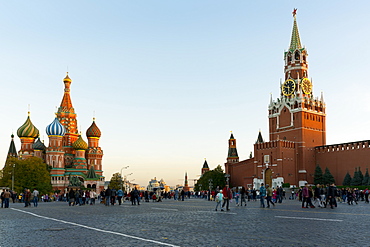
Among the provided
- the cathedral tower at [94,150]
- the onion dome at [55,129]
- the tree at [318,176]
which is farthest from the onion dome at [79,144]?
the tree at [318,176]

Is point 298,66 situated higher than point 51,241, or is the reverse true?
point 298,66

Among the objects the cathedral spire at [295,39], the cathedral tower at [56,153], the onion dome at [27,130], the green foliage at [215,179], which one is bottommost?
the green foliage at [215,179]

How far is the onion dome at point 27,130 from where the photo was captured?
309 feet

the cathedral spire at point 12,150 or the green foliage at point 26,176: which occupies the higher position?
the cathedral spire at point 12,150

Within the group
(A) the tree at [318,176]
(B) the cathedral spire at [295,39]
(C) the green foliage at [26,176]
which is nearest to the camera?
(A) the tree at [318,176]

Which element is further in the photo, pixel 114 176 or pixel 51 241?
pixel 114 176

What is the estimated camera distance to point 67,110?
99750 millimetres

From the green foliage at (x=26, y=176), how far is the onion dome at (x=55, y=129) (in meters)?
15.0

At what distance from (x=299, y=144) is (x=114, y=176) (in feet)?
158

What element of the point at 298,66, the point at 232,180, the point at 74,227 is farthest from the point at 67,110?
the point at 74,227

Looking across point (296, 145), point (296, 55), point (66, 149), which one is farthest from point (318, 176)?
point (66, 149)

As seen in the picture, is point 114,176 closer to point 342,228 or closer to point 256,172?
point 256,172

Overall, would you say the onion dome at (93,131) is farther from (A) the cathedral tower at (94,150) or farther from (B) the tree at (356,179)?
(B) the tree at (356,179)

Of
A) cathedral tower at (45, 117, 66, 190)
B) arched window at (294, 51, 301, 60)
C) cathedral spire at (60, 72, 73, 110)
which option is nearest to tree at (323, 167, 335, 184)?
arched window at (294, 51, 301, 60)
